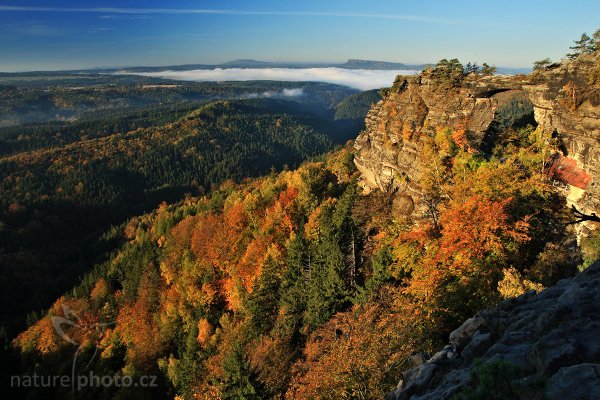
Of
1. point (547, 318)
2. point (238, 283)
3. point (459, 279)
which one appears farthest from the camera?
point (238, 283)

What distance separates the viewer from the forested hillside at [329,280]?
30.1m

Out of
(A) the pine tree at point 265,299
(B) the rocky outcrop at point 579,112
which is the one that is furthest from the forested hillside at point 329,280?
(B) the rocky outcrop at point 579,112

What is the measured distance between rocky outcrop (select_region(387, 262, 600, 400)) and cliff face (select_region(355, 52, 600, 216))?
68.6 ft

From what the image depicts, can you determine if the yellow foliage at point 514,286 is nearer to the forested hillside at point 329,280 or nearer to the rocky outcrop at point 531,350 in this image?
the forested hillside at point 329,280

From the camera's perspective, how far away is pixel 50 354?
88.9 meters

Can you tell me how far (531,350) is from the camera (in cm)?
1271

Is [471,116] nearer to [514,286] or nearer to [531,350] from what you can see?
[514,286]

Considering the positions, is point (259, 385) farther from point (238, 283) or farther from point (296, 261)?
point (238, 283)

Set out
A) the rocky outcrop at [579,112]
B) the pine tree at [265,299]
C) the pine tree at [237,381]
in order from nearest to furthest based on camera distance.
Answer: the rocky outcrop at [579,112], the pine tree at [237,381], the pine tree at [265,299]

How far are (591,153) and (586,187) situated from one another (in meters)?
2.86

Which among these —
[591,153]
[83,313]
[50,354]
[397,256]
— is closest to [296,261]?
[397,256]

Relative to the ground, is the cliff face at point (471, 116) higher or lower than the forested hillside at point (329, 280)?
higher

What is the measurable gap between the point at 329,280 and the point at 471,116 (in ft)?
81.7

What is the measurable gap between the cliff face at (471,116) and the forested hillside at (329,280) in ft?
7.11
